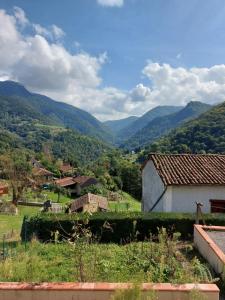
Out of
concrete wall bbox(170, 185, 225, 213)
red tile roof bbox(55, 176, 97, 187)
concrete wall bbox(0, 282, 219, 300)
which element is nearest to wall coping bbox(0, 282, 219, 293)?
concrete wall bbox(0, 282, 219, 300)

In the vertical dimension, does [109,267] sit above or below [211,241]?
below

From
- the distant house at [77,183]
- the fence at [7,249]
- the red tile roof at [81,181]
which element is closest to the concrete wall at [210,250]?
the fence at [7,249]

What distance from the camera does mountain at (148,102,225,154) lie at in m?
116

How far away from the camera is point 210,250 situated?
36.0 ft

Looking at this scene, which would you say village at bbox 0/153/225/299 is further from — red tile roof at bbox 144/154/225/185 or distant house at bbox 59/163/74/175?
distant house at bbox 59/163/74/175

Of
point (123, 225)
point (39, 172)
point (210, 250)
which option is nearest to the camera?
point (210, 250)

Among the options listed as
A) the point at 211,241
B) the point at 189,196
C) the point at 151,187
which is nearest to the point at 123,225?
the point at 211,241

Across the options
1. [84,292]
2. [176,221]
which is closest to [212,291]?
[84,292]

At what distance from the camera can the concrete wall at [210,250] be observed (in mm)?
9686

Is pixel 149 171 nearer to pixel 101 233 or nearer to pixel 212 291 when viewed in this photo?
pixel 101 233

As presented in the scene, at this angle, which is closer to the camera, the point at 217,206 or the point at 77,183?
the point at 217,206

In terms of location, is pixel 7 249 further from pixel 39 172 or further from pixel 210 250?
pixel 39 172

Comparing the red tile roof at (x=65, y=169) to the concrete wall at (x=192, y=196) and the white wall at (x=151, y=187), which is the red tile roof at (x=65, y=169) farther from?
the concrete wall at (x=192, y=196)

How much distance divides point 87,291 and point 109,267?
2961 millimetres
